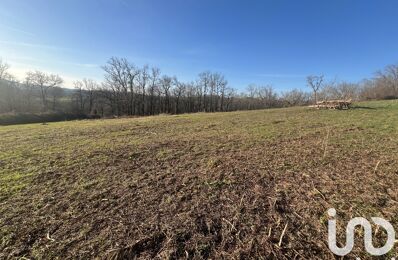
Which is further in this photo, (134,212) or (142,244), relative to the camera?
(134,212)

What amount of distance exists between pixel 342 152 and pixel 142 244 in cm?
533

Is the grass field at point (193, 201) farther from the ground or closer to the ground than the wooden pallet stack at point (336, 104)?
closer to the ground

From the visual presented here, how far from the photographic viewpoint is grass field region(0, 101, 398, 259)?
2141 millimetres

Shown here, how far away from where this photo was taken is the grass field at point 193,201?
7.02ft

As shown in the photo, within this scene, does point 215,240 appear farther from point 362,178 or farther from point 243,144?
point 243,144

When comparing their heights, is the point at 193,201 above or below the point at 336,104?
below

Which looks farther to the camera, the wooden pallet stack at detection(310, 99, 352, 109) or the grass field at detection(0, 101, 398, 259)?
the wooden pallet stack at detection(310, 99, 352, 109)

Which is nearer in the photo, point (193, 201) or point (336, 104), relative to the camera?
point (193, 201)

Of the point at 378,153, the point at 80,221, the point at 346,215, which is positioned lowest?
the point at 80,221

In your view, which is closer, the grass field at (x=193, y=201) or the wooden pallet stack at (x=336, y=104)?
the grass field at (x=193, y=201)

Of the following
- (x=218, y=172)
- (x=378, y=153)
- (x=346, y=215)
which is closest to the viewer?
(x=346, y=215)

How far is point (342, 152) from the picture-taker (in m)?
5.13

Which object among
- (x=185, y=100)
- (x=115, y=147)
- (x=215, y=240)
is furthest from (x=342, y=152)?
(x=185, y=100)

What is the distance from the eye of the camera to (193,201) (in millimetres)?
3033
